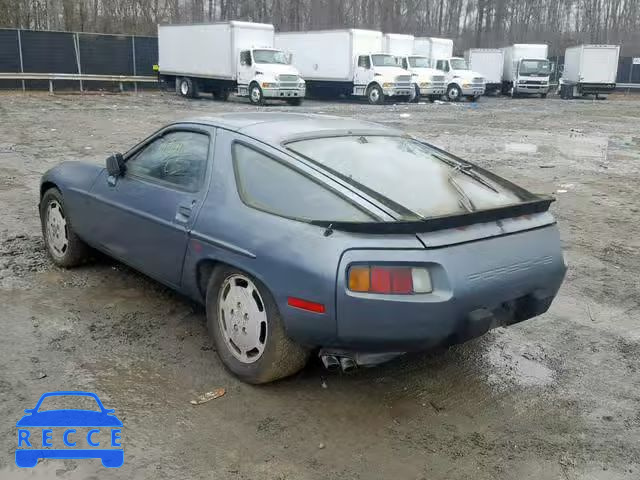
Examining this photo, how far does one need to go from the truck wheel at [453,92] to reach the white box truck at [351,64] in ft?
13.3

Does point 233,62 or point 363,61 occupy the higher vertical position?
point 363,61

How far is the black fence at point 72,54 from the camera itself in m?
28.5

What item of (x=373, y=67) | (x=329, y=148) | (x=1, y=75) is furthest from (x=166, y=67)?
(x=329, y=148)

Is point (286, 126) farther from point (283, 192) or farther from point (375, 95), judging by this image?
point (375, 95)

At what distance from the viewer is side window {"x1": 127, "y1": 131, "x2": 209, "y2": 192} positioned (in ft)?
13.4

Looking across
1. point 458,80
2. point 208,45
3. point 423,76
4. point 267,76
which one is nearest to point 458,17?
point 458,80

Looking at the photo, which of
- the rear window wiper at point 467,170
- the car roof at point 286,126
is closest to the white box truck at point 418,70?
the car roof at point 286,126

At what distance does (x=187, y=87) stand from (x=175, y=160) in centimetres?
2752

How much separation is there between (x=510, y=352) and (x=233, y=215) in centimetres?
204

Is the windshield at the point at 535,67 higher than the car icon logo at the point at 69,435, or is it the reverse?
the windshield at the point at 535,67

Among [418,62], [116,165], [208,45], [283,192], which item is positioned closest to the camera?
[283,192]

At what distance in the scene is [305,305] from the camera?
125 inches

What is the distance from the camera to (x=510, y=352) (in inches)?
166

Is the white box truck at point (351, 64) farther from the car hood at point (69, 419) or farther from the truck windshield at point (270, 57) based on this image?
the car hood at point (69, 419)
